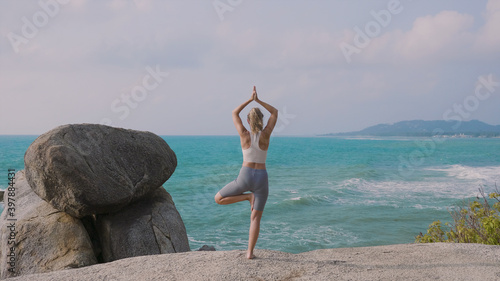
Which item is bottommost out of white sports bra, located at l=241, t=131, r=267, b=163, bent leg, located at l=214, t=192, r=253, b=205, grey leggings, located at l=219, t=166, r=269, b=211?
bent leg, located at l=214, t=192, r=253, b=205

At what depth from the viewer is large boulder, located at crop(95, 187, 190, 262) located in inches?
395

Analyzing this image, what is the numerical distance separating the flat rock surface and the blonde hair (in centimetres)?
203

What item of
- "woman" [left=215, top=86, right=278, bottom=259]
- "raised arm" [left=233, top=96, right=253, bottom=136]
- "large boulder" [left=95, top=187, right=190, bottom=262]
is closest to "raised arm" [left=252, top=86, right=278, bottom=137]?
"woman" [left=215, top=86, right=278, bottom=259]

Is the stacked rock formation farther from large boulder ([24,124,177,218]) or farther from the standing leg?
the standing leg

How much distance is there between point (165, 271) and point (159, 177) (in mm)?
5135

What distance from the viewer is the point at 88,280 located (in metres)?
6.15

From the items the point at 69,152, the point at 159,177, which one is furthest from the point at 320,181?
the point at 69,152

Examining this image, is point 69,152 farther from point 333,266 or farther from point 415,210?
point 415,210

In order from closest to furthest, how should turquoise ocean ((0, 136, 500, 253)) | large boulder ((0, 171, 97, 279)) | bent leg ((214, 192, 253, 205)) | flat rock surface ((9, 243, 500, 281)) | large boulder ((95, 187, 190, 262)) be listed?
flat rock surface ((9, 243, 500, 281)) → bent leg ((214, 192, 253, 205)) → large boulder ((0, 171, 97, 279)) → large boulder ((95, 187, 190, 262)) → turquoise ocean ((0, 136, 500, 253))

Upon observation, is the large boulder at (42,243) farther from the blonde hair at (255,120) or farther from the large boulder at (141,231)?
the blonde hair at (255,120)

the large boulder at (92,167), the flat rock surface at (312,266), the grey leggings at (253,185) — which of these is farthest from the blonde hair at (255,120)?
the large boulder at (92,167)

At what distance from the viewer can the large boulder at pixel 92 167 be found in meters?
9.28

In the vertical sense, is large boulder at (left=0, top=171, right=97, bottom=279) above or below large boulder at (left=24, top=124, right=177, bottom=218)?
below

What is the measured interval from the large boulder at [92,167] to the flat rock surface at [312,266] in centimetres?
305
